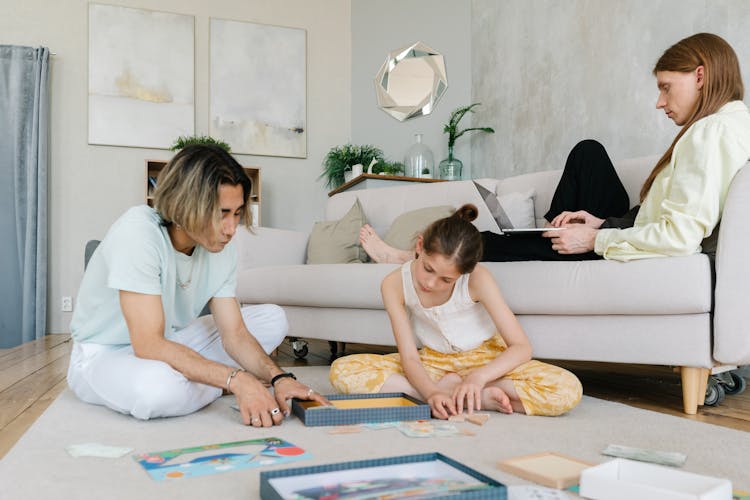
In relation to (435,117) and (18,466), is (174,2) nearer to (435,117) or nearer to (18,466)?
(435,117)

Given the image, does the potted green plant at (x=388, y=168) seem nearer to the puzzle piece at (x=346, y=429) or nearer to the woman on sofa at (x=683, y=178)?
the woman on sofa at (x=683, y=178)

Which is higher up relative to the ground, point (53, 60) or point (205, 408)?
point (53, 60)

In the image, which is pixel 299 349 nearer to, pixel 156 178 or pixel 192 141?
pixel 192 141

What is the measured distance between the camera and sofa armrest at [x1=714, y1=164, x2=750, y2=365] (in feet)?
5.60

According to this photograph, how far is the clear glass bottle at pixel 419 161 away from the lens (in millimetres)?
4387

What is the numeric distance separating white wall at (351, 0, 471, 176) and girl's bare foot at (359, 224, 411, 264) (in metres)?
1.79

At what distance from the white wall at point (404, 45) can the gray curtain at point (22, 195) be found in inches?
93.0

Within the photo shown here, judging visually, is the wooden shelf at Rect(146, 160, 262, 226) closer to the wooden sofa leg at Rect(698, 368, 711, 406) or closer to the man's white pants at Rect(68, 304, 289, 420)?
the man's white pants at Rect(68, 304, 289, 420)

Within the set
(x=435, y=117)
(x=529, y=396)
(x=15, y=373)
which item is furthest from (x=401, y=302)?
(x=435, y=117)

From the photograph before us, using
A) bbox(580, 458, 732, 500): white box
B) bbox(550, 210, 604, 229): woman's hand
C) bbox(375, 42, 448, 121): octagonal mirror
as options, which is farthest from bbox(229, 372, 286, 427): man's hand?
bbox(375, 42, 448, 121): octagonal mirror

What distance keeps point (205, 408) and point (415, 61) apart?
11.6 feet

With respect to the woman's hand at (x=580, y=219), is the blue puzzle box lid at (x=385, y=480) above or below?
below

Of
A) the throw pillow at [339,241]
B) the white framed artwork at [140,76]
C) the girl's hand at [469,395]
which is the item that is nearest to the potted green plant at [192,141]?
the white framed artwork at [140,76]

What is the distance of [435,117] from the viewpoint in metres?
4.55
